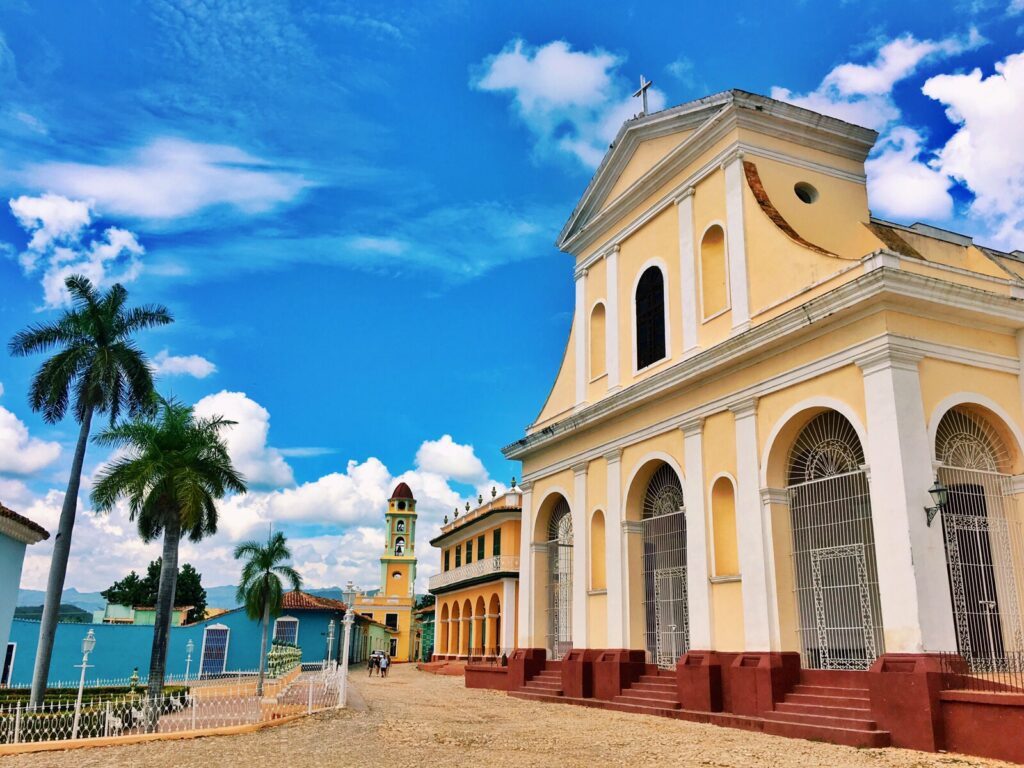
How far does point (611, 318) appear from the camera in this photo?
19.1m

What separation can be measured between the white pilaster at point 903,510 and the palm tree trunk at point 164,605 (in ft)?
41.1

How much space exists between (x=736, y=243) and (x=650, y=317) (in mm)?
3139

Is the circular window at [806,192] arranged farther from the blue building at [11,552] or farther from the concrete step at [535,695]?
the blue building at [11,552]

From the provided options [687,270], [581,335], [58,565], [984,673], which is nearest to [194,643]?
[58,565]

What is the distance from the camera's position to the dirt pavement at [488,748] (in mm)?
9367

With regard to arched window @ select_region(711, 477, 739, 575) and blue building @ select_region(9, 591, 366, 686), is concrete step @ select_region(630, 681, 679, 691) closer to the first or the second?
arched window @ select_region(711, 477, 739, 575)

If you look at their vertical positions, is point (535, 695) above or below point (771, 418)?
below

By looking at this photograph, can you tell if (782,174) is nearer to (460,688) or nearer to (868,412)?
(868,412)

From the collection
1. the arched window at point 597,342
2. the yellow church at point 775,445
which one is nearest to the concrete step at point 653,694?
the yellow church at point 775,445

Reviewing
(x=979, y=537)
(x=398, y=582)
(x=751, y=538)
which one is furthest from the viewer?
(x=398, y=582)

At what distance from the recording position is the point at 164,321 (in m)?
21.0

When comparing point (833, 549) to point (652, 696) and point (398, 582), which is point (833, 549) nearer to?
point (652, 696)

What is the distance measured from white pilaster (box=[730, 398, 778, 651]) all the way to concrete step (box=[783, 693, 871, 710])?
88cm

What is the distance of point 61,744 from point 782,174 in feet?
48.0
